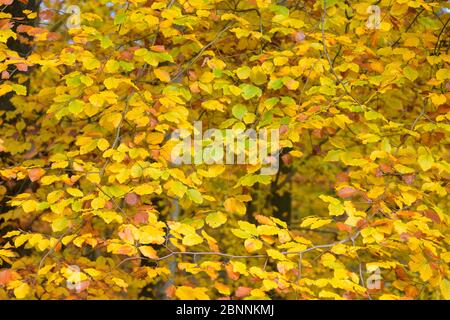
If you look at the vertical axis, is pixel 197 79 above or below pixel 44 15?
below

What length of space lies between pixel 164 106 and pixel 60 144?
1.97 metres

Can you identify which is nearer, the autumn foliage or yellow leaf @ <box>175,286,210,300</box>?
yellow leaf @ <box>175,286,210,300</box>

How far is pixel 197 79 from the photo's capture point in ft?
14.9

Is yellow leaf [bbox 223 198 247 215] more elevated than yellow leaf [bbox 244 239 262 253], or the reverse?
yellow leaf [bbox 244 239 262 253]

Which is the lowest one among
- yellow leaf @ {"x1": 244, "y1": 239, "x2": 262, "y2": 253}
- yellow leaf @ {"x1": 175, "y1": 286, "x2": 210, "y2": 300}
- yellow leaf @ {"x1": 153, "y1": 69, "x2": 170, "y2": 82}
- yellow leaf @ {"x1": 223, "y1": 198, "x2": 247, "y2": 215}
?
yellow leaf @ {"x1": 175, "y1": 286, "x2": 210, "y2": 300}

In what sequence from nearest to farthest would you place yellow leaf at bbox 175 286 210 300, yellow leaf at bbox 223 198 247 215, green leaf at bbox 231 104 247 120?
yellow leaf at bbox 175 286 210 300, yellow leaf at bbox 223 198 247 215, green leaf at bbox 231 104 247 120

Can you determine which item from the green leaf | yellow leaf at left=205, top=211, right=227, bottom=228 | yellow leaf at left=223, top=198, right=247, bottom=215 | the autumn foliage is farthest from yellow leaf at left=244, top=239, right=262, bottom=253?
the green leaf

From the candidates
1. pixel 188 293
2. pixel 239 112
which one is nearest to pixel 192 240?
pixel 188 293

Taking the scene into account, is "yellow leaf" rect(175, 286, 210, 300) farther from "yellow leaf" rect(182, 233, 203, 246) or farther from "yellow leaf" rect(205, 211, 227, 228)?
"yellow leaf" rect(205, 211, 227, 228)

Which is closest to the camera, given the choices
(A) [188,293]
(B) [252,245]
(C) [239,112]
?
(A) [188,293]

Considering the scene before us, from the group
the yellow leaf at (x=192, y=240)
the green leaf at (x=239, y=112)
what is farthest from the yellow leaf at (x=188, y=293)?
the green leaf at (x=239, y=112)

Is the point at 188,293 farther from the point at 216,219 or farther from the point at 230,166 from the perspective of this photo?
the point at 230,166
